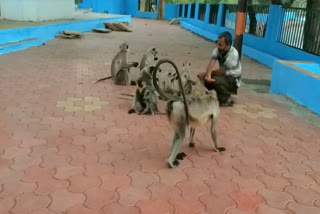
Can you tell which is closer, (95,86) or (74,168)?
(74,168)

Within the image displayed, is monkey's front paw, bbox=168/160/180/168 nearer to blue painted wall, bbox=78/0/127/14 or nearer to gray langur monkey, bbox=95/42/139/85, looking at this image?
gray langur monkey, bbox=95/42/139/85

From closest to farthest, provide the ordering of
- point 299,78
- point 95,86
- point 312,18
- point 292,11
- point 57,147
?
point 57,147 < point 299,78 < point 95,86 < point 312,18 < point 292,11

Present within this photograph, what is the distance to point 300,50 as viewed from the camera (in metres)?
8.02

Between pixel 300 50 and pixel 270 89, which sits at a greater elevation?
pixel 300 50

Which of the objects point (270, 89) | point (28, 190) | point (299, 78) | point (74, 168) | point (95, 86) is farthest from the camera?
point (270, 89)

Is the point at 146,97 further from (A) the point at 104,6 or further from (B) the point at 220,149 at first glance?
(A) the point at 104,6

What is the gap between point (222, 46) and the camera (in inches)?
188

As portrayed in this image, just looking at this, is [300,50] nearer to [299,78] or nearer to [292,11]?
[292,11]

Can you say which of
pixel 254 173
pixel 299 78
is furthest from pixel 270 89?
pixel 254 173

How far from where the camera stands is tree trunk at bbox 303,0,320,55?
7.37m

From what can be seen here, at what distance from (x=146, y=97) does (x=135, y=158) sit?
133 centimetres

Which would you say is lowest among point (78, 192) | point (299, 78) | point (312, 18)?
point (78, 192)

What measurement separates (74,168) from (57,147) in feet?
1.71

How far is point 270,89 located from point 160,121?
293 cm
